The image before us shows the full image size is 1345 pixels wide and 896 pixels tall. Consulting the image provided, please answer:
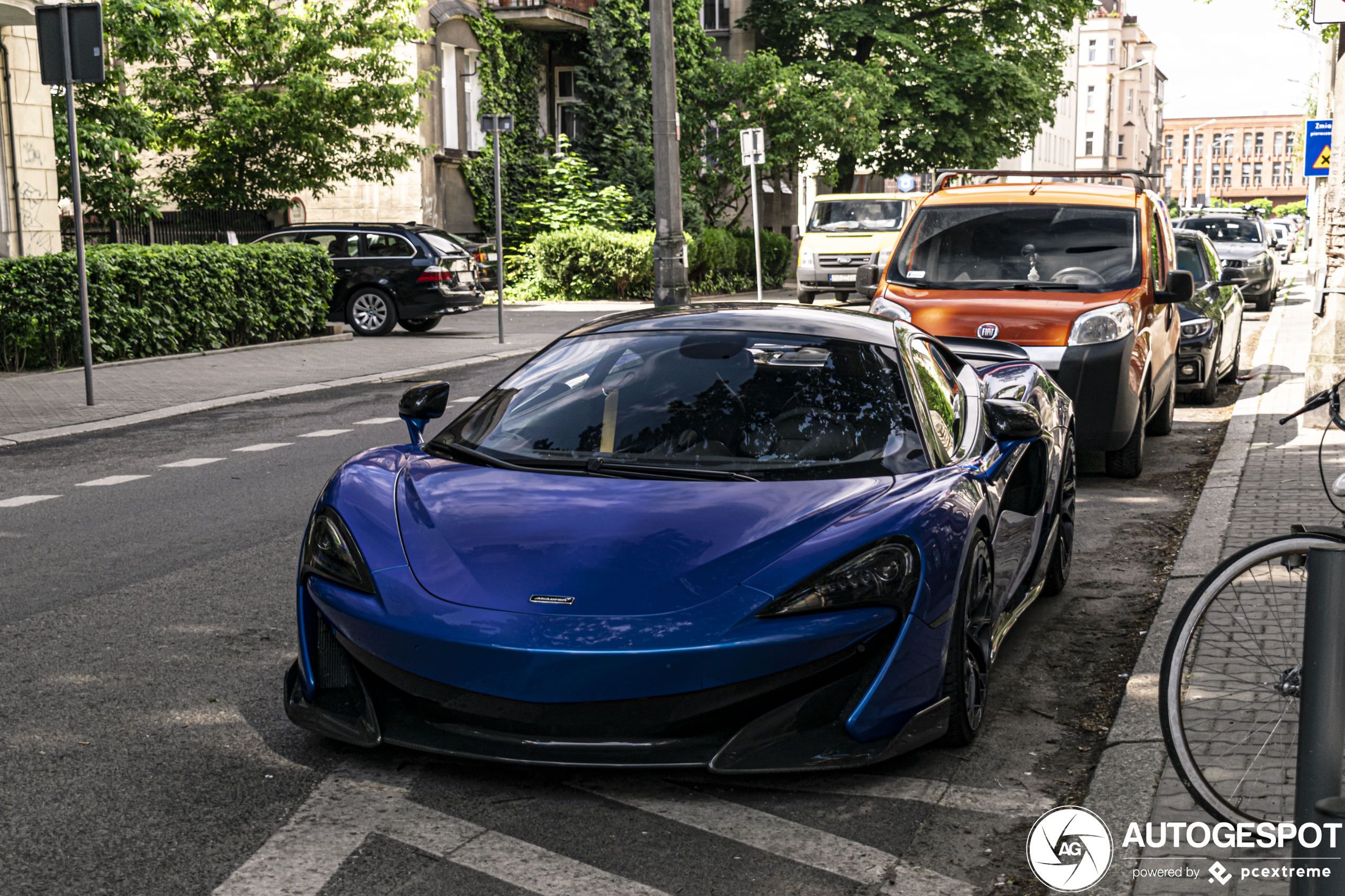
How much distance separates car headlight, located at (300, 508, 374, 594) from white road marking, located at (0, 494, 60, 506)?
196 inches

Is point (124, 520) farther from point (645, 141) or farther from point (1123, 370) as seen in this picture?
point (645, 141)

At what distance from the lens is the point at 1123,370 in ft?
29.9

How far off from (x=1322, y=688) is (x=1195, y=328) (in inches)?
416

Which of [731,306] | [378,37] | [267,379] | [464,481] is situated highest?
[378,37]

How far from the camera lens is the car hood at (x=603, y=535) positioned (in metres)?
3.87

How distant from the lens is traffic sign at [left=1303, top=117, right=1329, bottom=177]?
25969 millimetres

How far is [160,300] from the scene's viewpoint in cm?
1762

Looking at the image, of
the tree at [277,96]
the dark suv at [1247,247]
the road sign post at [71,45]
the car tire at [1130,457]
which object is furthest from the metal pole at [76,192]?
the dark suv at [1247,247]

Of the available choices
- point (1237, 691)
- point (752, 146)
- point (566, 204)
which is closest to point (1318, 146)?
point (752, 146)

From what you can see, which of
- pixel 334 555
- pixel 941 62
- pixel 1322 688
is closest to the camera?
pixel 1322 688

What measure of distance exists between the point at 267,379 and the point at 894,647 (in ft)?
42.6

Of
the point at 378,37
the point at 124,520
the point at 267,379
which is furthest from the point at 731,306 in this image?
the point at 378,37

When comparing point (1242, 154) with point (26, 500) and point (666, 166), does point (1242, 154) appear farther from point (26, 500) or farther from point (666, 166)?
point (26, 500)

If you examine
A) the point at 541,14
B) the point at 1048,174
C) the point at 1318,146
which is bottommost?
the point at 1048,174
